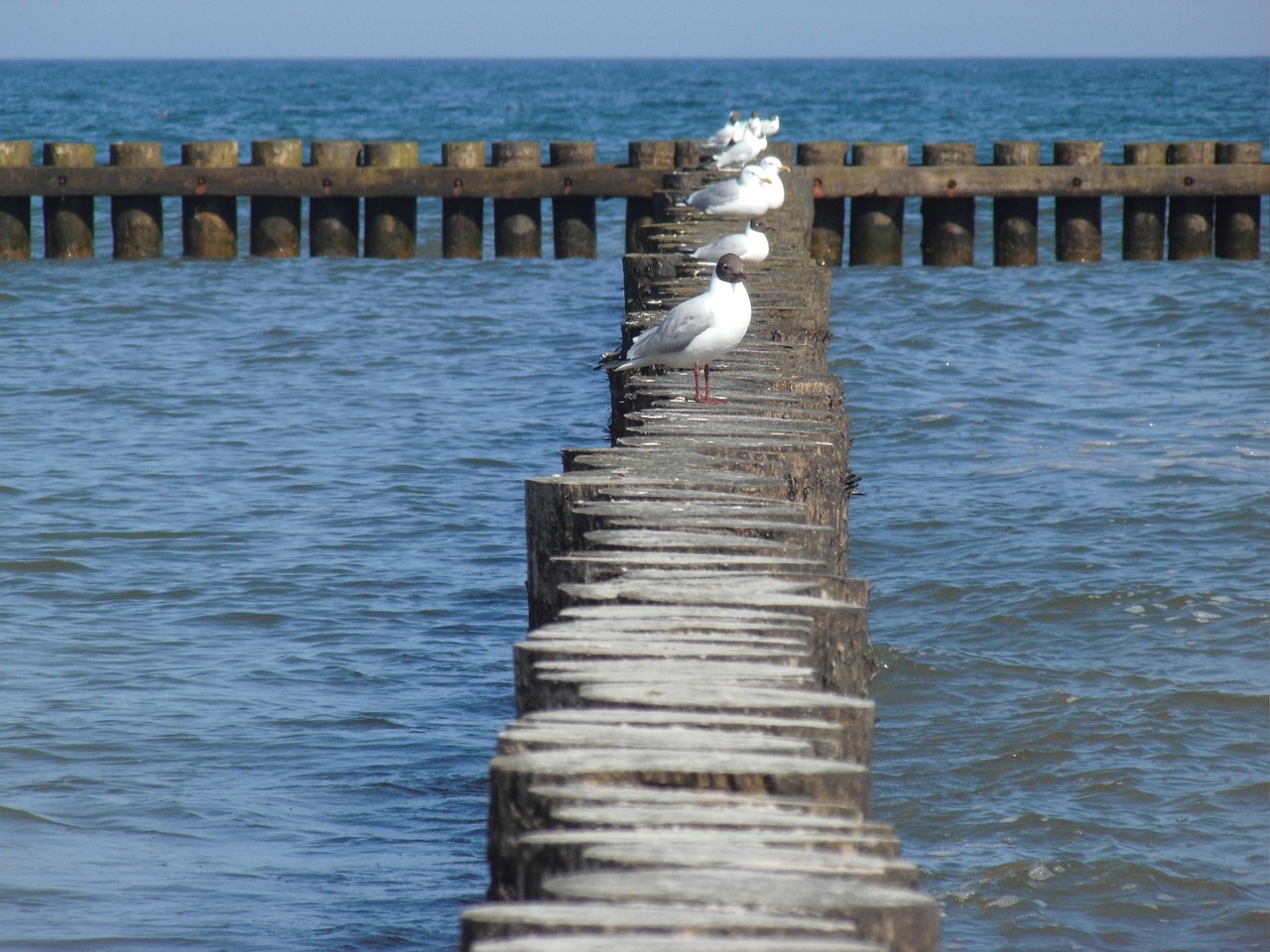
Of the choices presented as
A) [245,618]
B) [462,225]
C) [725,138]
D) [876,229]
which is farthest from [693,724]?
[462,225]

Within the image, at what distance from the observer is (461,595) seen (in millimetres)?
A: 7180

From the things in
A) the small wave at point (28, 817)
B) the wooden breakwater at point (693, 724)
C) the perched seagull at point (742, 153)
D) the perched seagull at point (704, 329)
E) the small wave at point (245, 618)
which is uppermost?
the perched seagull at point (742, 153)

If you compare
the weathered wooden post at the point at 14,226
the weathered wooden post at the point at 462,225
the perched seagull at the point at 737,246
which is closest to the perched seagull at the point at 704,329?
the perched seagull at the point at 737,246

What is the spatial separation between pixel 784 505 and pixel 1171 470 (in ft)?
19.4

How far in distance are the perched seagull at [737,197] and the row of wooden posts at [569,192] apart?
160 inches

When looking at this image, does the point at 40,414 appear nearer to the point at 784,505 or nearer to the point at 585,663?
the point at 784,505

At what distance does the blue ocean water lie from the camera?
4625mm

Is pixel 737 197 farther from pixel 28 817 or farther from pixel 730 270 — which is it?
pixel 28 817

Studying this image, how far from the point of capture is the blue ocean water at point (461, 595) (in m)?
4.62

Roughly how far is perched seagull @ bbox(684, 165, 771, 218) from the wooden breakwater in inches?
258

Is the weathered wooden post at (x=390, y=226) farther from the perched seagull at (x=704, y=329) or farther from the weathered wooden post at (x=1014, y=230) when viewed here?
the perched seagull at (x=704, y=329)

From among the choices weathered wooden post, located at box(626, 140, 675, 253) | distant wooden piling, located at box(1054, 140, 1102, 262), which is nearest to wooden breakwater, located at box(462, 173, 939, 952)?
weathered wooden post, located at box(626, 140, 675, 253)

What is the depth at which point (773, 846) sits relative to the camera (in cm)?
229

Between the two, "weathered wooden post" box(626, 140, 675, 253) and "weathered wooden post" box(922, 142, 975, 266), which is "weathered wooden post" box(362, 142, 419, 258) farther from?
"weathered wooden post" box(922, 142, 975, 266)
